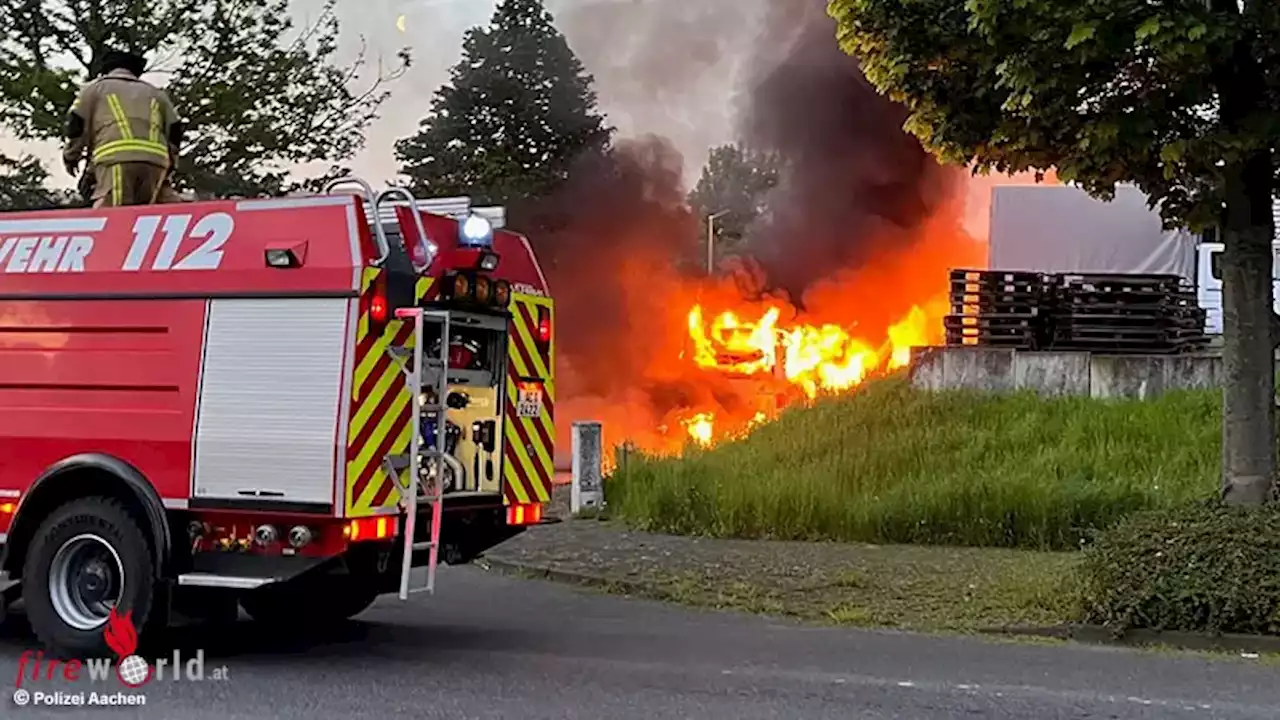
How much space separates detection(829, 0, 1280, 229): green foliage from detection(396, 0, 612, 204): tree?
21.7 metres

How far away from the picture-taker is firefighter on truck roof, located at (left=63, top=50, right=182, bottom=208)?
8.35m

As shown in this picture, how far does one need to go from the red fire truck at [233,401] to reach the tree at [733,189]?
52.1 ft

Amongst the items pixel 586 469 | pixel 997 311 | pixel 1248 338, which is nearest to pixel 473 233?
pixel 1248 338

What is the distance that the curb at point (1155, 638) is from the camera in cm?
771

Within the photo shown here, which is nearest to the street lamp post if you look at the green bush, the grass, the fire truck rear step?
the grass

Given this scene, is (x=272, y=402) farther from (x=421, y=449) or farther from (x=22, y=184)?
(x=22, y=184)

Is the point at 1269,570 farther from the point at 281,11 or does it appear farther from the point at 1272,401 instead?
the point at 281,11

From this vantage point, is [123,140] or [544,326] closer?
[544,326]

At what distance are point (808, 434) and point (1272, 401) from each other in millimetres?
6829

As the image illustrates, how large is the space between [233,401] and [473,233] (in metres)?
1.48

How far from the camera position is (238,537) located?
6531mm

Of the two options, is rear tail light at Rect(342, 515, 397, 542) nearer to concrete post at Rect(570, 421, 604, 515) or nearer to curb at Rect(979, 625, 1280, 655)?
curb at Rect(979, 625, 1280, 655)

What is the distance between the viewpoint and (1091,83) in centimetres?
839

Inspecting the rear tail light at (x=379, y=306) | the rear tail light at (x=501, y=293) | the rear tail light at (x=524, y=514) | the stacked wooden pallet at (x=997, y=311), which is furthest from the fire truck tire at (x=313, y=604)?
the stacked wooden pallet at (x=997, y=311)
